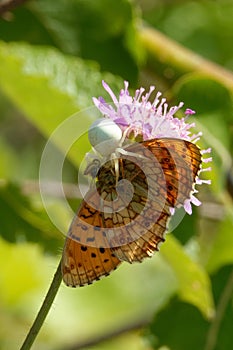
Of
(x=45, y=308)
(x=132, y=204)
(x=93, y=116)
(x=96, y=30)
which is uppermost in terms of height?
(x=96, y=30)

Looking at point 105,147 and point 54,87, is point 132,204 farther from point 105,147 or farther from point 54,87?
point 54,87

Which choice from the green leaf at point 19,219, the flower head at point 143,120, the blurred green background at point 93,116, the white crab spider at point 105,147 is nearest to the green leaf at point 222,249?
the blurred green background at point 93,116

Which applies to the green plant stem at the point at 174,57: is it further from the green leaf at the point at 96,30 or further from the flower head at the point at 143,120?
the flower head at the point at 143,120

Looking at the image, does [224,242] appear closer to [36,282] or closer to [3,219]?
[3,219]

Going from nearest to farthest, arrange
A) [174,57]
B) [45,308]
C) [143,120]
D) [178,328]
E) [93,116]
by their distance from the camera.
Answer: [45,308] < [143,120] < [93,116] < [178,328] < [174,57]

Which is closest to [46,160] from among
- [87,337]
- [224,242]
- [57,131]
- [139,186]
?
[57,131]

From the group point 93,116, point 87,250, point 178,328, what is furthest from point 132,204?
point 178,328
